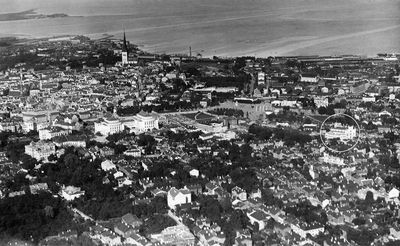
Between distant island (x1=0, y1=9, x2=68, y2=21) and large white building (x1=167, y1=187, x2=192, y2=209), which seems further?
distant island (x1=0, y1=9, x2=68, y2=21)

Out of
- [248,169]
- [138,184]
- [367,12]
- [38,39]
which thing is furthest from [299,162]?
[367,12]

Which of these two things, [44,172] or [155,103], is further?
[155,103]

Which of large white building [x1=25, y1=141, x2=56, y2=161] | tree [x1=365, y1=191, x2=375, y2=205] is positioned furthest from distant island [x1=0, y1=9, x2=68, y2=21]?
Result: tree [x1=365, y1=191, x2=375, y2=205]

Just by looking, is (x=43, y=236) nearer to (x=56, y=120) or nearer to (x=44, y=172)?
(x=44, y=172)

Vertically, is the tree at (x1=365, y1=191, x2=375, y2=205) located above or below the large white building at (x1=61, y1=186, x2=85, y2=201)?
above

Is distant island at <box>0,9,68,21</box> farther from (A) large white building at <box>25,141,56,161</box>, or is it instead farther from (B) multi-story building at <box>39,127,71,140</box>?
(A) large white building at <box>25,141,56,161</box>

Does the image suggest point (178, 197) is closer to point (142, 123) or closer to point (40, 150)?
point (40, 150)

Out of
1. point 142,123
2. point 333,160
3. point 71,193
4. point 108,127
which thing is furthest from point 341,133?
point 71,193
